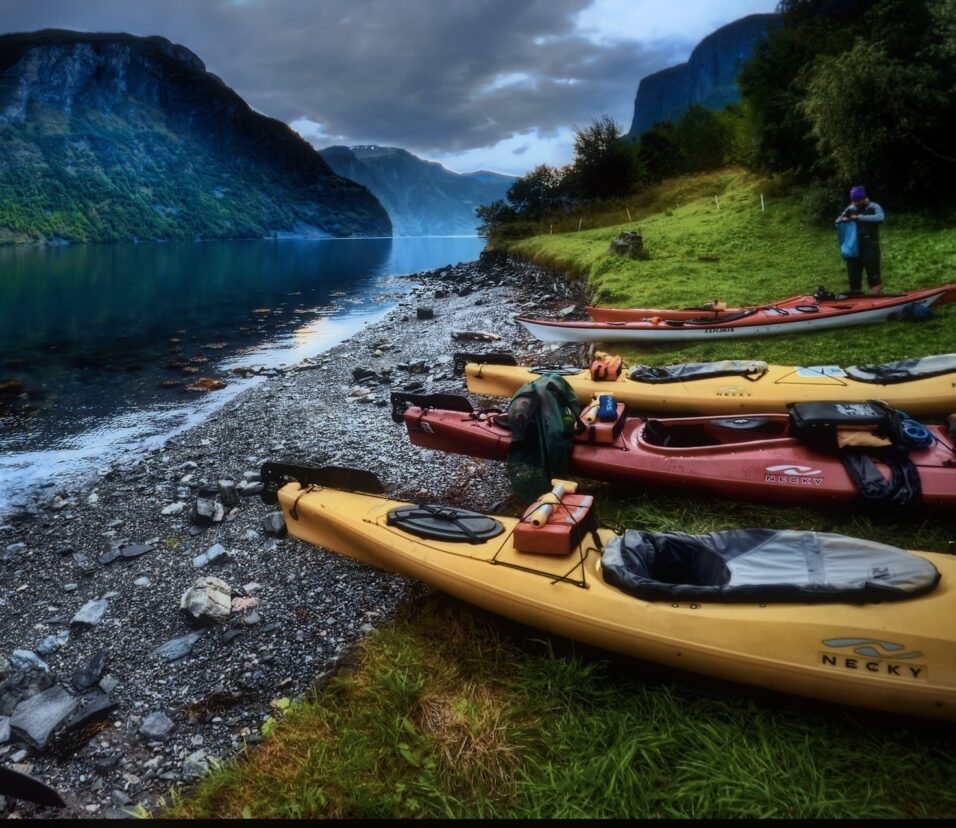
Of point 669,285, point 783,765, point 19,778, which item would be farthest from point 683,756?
point 669,285

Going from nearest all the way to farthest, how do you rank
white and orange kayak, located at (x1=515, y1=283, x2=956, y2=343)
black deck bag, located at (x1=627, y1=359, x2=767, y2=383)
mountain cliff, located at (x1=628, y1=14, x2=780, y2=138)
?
black deck bag, located at (x1=627, y1=359, x2=767, y2=383)
white and orange kayak, located at (x1=515, y1=283, x2=956, y2=343)
mountain cliff, located at (x1=628, y1=14, x2=780, y2=138)

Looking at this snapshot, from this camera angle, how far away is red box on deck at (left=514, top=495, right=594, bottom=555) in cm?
411

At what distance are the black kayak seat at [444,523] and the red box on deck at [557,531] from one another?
40 centimetres

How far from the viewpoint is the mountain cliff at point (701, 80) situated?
90562 millimetres

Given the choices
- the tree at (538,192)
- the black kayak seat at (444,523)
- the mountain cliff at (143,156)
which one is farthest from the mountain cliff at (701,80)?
the mountain cliff at (143,156)

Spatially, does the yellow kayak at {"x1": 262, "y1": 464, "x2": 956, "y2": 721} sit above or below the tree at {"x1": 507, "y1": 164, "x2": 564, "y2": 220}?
below

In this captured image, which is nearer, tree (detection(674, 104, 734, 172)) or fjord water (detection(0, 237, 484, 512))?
fjord water (detection(0, 237, 484, 512))

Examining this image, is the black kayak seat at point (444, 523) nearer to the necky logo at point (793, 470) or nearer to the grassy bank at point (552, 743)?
the grassy bank at point (552, 743)

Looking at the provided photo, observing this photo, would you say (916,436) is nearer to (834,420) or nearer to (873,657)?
(834,420)

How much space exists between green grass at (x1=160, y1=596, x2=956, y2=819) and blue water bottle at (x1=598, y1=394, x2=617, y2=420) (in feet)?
9.27

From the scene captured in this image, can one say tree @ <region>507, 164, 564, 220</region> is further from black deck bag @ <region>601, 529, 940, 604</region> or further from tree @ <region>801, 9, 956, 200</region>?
black deck bag @ <region>601, 529, 940, 604</region>

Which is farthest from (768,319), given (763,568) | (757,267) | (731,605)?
(731,605)

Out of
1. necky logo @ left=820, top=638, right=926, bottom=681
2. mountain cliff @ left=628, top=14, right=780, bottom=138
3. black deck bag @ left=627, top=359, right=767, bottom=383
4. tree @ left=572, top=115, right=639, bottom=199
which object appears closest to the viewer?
necky logo @ left=820, top=638, right=926, bottom=681

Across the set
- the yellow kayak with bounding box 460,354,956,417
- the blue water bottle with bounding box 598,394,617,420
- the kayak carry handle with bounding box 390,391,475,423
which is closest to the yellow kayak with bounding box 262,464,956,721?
the blue water bottle with bounding box 598,394,617,420
